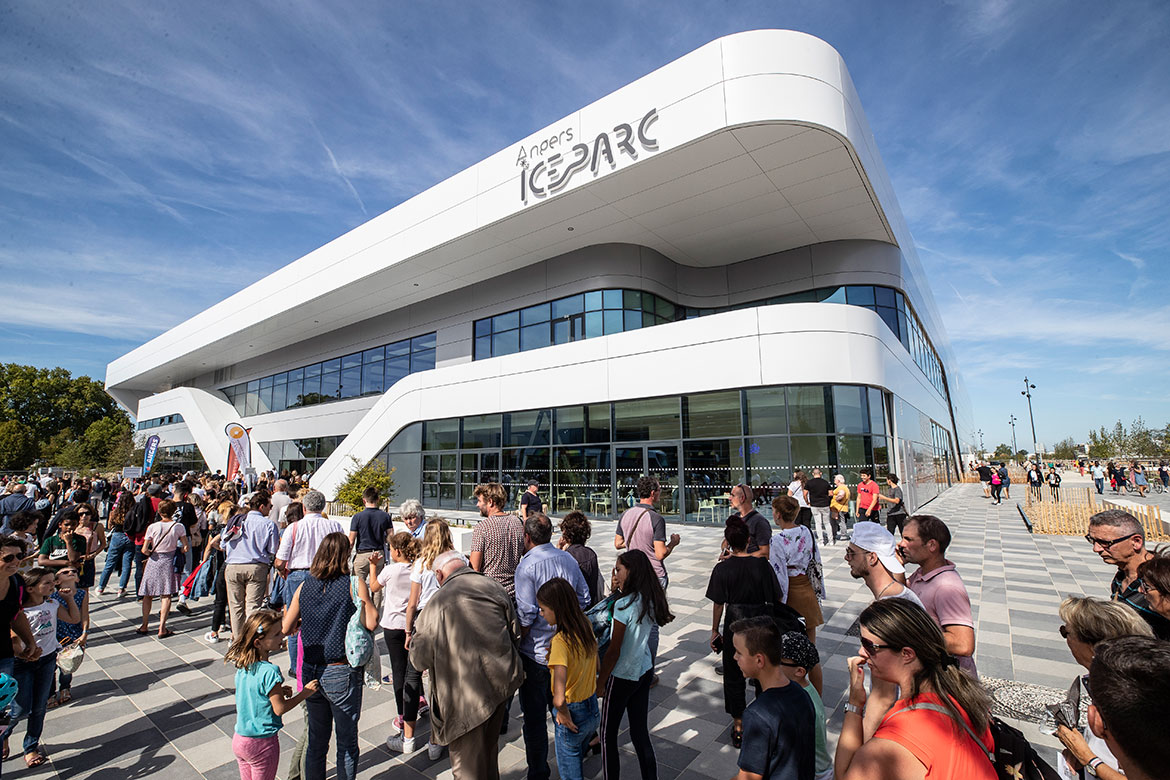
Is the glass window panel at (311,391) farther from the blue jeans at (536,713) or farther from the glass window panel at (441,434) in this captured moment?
the blue jeans at (536,713)

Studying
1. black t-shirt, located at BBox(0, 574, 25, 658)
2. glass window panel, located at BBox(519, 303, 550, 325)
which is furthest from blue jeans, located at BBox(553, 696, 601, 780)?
glass window panel, located at BBox(519, 303, 550, 325)

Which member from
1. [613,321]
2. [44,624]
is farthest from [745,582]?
[613,321]

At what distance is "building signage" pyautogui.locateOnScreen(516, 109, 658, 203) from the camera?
13547 mm

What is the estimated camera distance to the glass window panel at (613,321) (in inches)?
730

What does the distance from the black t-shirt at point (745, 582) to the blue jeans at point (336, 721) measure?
8.82 ft

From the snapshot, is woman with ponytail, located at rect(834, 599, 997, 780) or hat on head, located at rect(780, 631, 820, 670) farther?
hat on head, located at rect(780, 631, 820, 670)

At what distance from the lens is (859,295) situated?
19.0 metres

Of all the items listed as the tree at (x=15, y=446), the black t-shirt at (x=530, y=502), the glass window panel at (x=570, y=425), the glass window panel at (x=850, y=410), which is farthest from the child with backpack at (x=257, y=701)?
the tree at (x=15, y=446)

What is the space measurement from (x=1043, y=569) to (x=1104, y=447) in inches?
2978

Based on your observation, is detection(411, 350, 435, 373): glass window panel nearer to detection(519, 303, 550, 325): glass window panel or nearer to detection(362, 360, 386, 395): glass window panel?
detection(362, 360, 386, 395): glass window panel

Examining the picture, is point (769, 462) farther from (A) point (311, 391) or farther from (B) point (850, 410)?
(A) point (311, 391)

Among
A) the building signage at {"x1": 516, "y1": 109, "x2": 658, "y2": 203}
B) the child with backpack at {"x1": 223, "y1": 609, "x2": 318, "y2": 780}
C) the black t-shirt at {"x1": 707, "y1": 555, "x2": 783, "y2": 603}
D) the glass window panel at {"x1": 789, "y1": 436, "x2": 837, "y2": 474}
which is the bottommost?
the child with backpack at {"x1": 223, "y1": 609, "x2": 318, "y2": 780}

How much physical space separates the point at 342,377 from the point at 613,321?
58.5ft

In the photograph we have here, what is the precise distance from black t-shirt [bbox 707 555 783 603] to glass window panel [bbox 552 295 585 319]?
15741 mm
